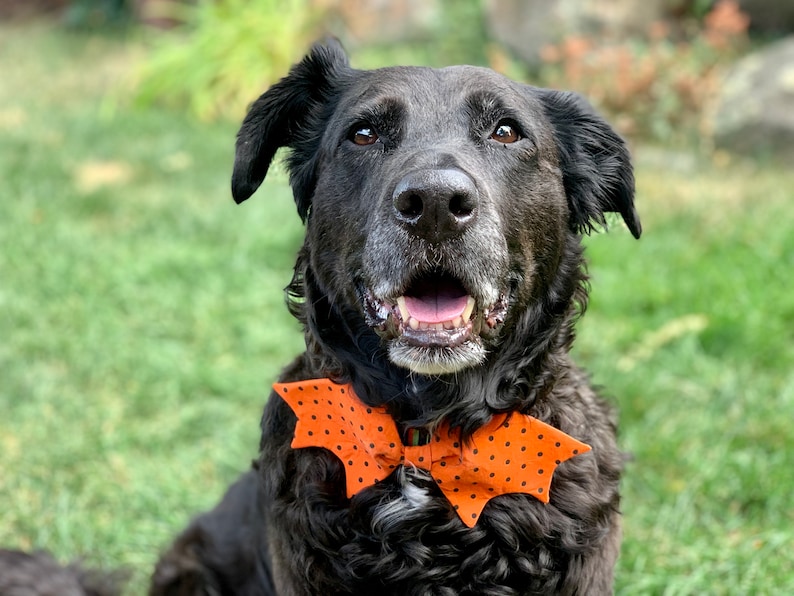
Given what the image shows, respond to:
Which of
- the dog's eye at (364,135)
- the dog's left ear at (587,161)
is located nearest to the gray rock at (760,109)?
the dog's left ear at (587,161)

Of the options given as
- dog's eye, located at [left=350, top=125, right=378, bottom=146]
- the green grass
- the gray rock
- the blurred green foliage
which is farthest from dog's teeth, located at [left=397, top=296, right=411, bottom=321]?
the blurred green foliage

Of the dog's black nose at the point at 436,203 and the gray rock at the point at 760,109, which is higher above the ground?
the gray rock at the point at 760,109

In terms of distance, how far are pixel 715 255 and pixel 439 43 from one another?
18.3 ft

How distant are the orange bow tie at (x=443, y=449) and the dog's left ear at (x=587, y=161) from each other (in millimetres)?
754

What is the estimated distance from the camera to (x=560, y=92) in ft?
9.55

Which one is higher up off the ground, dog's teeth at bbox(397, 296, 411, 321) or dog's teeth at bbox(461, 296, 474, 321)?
dog's teeth at bbox(461, 296, 474, 321)

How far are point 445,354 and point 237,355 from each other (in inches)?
125

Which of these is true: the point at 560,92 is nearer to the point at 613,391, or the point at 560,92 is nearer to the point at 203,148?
the point at 613,391

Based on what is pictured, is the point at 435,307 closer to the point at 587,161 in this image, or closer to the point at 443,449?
the point at 443,449

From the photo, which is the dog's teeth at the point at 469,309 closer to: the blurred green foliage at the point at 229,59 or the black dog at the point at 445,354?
the black dog at the point at 445,354

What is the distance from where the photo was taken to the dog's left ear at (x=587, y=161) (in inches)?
113

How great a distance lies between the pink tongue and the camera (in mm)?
2447

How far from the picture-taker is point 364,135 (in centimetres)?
268

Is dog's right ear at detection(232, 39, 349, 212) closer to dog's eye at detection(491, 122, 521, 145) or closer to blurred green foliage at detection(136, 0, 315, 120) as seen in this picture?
dog's eye at detection(491, 122, 521, 145)
